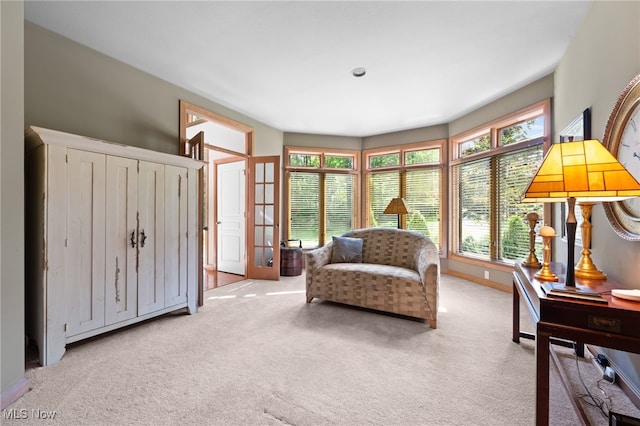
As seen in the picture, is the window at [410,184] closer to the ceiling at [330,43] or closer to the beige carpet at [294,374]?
A: the ceiling at [330,43]

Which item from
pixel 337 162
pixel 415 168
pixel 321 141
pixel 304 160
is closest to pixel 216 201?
pixel 304 160

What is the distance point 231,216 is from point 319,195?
1.80m

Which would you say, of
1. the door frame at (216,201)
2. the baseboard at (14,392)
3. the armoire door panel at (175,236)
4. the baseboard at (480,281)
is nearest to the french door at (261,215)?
Result: the door frame at (216,201)

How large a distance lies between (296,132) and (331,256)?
9.89ft

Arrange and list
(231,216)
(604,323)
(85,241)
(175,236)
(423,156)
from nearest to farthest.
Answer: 1. (604,323)
2. (85,241)
3. (175,236)
4. (231,216)
5. (423,156)

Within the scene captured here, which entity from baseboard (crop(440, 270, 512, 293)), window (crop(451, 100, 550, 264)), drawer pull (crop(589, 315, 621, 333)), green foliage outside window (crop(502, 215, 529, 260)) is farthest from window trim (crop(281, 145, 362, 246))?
drawer pull (crop(589, 315, 621, 333))

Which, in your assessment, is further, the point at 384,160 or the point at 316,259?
the point at 384,160

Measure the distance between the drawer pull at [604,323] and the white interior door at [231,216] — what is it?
434 cm

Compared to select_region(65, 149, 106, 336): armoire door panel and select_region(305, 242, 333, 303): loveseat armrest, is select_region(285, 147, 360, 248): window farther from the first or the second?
select_region(65, 149, 106, 336): armoire door panel

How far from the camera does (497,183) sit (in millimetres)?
4020

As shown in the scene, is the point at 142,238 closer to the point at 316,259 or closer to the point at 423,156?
the point at 316,259

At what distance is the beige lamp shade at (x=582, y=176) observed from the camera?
1.14m

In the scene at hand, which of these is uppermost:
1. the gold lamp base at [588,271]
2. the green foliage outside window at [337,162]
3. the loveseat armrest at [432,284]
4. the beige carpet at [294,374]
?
the green foliage outside window at [337,162]

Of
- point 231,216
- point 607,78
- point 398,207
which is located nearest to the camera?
point 607,78
